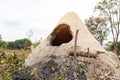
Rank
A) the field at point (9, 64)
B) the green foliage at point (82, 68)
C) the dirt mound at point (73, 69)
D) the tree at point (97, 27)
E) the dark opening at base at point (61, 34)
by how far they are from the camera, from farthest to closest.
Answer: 1. the tree at point (97, 27)
2. the dark opening at base at point (61, 34)
3. the green foliage at point (82, 68)
4. the dirt mound at point (73, 69)
5. the field at point (9, 64)

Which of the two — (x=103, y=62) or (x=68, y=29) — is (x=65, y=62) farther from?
(x=68, y=29)

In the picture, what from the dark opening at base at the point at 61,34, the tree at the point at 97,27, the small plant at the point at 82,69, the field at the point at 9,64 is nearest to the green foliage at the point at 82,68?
the small plant at the point at 82,69

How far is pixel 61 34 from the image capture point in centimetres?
1162

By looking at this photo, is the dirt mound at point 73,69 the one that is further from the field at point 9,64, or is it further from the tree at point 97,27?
the tree at point 97,27

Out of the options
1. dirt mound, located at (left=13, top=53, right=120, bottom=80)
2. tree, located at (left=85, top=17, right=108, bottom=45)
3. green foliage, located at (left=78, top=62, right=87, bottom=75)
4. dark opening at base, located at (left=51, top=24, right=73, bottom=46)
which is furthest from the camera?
tree, located at (left=85, top=17, right=108, bottom=45)

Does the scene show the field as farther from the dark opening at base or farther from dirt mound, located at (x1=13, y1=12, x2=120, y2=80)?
the dark opening at base

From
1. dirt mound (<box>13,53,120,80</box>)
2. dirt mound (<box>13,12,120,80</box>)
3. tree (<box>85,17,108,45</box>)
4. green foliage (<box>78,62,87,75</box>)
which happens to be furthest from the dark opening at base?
tree (<box>85,17,108,45</box>)

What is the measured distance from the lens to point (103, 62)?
988 cm

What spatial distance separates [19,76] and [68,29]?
3.35 metres

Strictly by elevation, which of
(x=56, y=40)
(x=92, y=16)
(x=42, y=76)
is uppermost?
(x=92, y=16)

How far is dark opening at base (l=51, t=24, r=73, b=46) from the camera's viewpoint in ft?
36.6

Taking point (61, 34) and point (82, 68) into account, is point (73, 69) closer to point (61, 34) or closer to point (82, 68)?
point (82, 68)

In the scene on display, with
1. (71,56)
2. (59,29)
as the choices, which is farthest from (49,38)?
(71,56)

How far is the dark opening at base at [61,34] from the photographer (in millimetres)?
11141
